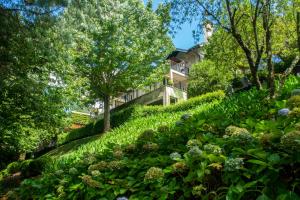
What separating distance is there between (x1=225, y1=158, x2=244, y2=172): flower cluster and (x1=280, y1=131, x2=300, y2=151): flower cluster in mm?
413

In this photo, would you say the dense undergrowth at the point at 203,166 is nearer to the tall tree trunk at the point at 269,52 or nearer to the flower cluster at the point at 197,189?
the flower cluster at the point at 197,189

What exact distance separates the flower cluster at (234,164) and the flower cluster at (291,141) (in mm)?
413

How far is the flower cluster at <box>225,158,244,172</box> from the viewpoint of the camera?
139 inches

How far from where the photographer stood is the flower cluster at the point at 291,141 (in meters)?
3.26

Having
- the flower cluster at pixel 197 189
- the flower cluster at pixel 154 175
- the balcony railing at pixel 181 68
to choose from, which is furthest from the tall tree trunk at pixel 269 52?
the balcony railing at pixel 181 68

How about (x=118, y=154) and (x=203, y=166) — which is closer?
(x=203, y=166)

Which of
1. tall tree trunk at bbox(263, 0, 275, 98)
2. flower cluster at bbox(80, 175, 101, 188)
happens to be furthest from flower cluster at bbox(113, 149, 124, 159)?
tall tree trunk at bbox(263, 0, 275, 98)

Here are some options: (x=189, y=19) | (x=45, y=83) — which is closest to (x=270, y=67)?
(x=189, y=19)

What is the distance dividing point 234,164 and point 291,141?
550 millimetres

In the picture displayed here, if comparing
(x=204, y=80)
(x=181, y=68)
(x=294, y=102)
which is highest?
(x=181, y=68)

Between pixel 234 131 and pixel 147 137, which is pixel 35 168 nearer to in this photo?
pixel 147 137

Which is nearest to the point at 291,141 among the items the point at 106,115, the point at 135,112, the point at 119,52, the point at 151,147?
the point at 151,147

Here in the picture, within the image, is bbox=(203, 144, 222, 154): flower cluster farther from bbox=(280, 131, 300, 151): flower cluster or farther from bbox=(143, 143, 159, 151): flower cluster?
bbox=(143, 143, 159, 151): flower cluster

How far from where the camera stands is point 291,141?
3.31 metres
